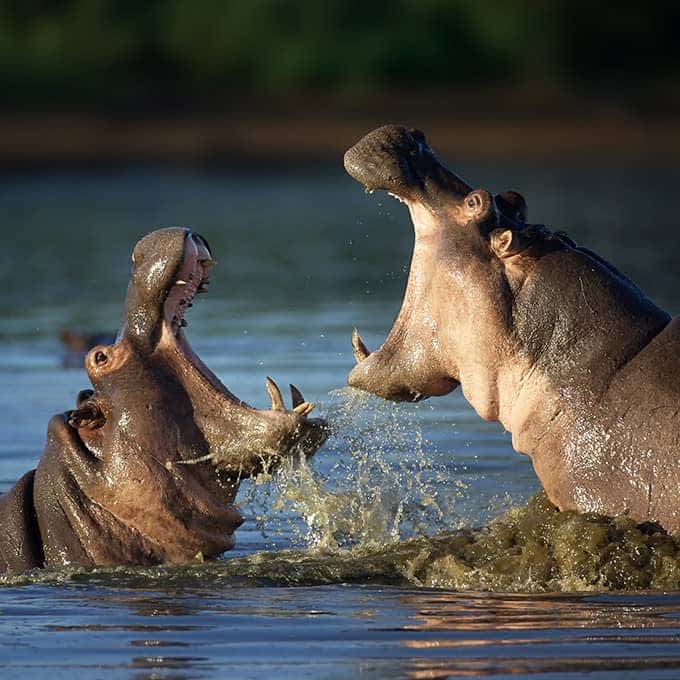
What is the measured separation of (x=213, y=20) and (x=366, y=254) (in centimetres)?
2164

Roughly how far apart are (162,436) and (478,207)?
4.07 feet

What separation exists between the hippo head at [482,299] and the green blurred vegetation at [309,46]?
1182 inches

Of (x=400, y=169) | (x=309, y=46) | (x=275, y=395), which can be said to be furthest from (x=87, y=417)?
(x=309, y=46)

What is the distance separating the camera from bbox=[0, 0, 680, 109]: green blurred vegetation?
127ft

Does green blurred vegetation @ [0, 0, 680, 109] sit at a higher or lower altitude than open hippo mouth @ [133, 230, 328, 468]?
higher

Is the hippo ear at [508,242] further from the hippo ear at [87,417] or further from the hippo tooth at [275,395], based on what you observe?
the hippo ear at [87,417]

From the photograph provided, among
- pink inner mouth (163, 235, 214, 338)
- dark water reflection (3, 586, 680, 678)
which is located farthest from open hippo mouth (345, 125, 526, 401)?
dark water reflection (3, 586, 680, 678)

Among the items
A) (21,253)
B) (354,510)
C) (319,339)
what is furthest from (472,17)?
(354,510)

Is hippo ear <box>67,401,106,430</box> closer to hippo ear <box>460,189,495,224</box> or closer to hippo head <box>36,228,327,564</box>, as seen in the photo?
hippo head <box>36,228,327,564</box>

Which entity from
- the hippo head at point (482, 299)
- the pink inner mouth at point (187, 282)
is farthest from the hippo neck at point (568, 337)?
the pink inner mouth at point (187, 282)

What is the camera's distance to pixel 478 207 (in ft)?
22.9

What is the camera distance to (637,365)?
6727mm

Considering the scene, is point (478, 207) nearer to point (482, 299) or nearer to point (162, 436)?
point (482, 299)

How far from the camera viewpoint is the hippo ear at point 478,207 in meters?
6.98
